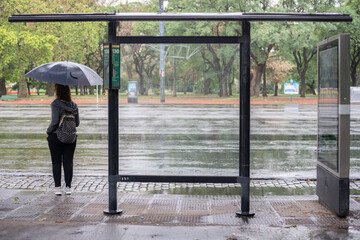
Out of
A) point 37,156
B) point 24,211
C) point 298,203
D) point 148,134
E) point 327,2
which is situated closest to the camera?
point 24,211

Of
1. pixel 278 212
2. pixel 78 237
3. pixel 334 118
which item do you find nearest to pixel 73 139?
pixel 78 237

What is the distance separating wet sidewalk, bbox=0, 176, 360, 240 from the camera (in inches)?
219

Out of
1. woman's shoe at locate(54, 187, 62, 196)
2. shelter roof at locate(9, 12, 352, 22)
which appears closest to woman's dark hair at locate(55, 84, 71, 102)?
woman's shoe at locate(54, 187, 62, 196)

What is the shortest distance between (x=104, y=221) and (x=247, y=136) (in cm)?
209

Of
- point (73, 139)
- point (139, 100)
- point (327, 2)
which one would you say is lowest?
point (73, 139)

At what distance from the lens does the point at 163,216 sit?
6.45 m

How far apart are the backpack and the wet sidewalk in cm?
90

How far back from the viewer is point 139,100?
7.39m

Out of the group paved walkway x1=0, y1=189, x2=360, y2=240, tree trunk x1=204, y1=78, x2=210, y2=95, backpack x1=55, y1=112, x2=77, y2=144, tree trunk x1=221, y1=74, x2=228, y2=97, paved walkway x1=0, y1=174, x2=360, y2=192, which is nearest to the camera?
paved walkway x1=0, y1=189, x2=360, y2=240

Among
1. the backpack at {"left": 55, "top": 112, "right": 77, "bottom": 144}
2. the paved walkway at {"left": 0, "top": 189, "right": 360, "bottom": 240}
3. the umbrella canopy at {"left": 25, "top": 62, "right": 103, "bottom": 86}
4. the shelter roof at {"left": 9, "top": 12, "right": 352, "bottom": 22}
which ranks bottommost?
the paved walkway at {"left": 0, "top": 189, "right": 360, "bottom": 240}

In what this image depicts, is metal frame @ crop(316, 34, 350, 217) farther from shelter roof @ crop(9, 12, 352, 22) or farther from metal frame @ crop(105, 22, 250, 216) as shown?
metal frame @ crop(105, 22, 250, 216)

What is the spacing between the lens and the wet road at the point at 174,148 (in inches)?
385

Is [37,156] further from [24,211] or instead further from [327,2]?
[327,2]

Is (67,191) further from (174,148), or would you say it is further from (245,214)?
(174,148)
